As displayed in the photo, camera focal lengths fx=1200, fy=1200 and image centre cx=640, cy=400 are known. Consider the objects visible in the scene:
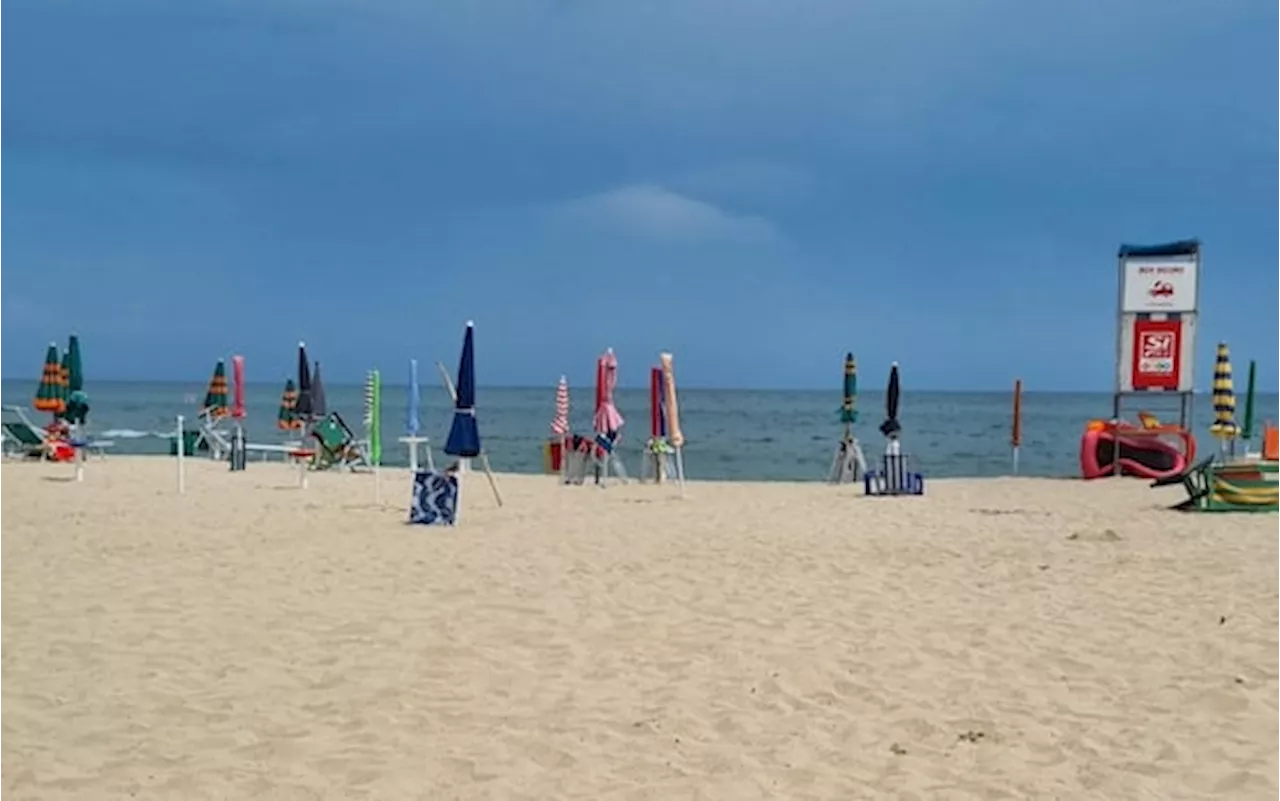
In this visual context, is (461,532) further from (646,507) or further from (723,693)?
(723,693)

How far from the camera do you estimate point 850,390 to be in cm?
1747

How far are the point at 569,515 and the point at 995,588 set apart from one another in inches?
209

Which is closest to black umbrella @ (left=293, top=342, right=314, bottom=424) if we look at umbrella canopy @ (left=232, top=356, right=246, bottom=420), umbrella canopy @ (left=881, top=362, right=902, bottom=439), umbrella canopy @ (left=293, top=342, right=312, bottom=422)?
umbrella canopy @ (left=293, top=342, right=312, bottom=422)

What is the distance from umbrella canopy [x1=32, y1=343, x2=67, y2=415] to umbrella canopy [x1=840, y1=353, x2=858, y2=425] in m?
11.1

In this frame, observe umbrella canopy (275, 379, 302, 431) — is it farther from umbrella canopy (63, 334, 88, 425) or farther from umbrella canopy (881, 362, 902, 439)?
umbrella canopy (881, 362, 902, 439)

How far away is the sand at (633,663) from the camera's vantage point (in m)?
3.86

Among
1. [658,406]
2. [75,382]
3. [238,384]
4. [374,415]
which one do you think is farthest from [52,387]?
[658,406]

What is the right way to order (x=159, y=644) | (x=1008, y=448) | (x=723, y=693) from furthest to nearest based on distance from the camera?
(x=1008, y=448)
(x=159, y=644)
(x=723, y=693)

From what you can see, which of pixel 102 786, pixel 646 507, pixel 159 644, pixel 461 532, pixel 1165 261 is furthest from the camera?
pixel 1165 261

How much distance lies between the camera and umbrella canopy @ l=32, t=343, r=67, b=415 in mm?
16953

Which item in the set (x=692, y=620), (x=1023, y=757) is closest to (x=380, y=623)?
(x=692, y=620)

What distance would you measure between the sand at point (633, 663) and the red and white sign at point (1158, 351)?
740cm

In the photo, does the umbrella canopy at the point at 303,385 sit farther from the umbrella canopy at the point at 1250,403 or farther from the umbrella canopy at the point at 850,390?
the umbrella canopy at the point at 1250,403

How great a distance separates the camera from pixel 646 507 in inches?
507
